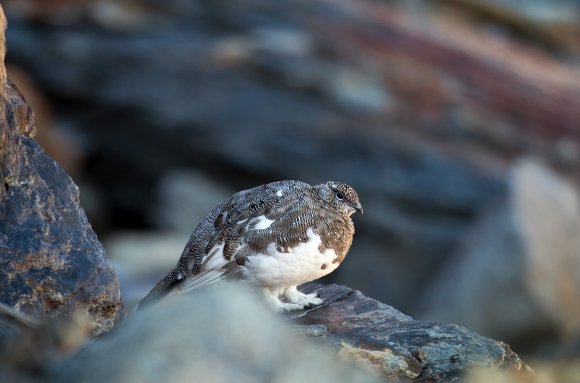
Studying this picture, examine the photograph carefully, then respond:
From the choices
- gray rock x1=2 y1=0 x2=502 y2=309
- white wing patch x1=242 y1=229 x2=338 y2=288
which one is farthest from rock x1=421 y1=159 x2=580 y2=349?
white wing patch x1=242 y1=229 x2=338 y2=288

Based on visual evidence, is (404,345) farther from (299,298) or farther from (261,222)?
(261,222)

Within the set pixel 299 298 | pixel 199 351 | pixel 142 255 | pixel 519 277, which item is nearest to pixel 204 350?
pixel 199 351

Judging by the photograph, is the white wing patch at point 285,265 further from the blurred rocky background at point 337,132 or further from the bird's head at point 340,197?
the blurred rocky background at point 337,132

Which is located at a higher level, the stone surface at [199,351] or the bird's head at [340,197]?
the stone surface at [199,351]

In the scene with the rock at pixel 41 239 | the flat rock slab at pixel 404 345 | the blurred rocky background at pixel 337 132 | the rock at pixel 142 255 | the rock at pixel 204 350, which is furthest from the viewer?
the rock at pixel 142 255

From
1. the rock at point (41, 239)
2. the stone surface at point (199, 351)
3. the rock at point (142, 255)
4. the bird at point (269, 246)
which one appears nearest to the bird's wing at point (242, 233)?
the bird at point (269, 246)

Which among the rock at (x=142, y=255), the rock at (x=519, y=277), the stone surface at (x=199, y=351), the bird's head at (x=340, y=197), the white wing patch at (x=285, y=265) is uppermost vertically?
the stone surface at (x=199, y=351)

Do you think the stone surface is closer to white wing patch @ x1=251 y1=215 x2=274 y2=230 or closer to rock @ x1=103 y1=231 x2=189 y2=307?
white wing patch @ x1=251 y1=215 x2=274 y2=230
